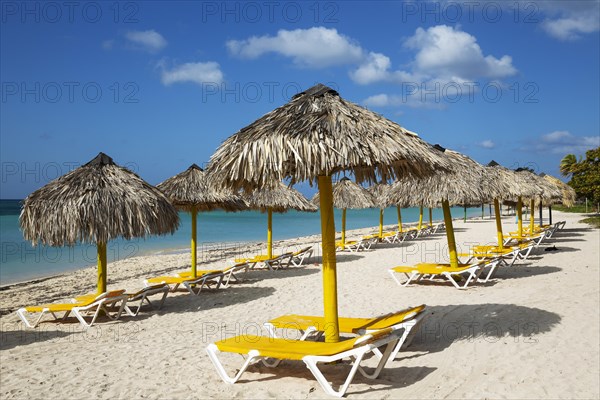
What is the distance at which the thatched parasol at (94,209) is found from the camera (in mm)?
6547

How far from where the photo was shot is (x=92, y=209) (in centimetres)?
656

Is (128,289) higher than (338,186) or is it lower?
lower

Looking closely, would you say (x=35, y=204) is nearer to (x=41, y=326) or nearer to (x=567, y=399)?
(x=41, y=326)

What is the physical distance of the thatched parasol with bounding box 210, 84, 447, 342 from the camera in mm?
3928

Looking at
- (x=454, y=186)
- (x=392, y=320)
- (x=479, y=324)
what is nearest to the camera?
(x=392, y=320)

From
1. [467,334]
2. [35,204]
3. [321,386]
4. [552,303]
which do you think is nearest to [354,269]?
[552,303]

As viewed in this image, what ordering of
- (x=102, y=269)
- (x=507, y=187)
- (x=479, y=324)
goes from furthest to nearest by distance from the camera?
(x=507, y=187)
(x=102, y=269)
(x=479, y=324)

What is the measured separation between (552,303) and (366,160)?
4659 millimetres

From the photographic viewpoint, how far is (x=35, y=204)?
681cm

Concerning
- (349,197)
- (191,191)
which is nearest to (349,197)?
(349,197)

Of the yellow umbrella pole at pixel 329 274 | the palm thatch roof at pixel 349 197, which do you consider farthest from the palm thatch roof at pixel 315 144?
the palm thatch roof at pixel 349 197

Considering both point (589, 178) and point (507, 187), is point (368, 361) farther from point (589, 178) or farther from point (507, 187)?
point (589, 178)

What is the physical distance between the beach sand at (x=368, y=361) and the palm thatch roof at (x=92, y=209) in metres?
1.27

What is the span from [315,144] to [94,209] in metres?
3.98
